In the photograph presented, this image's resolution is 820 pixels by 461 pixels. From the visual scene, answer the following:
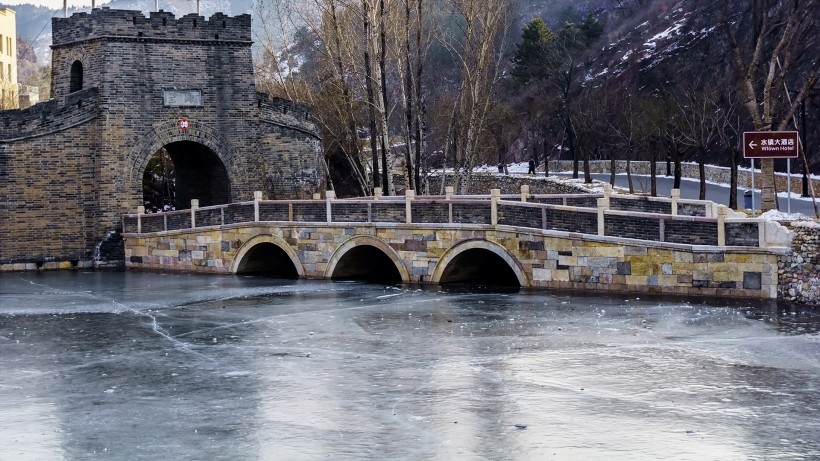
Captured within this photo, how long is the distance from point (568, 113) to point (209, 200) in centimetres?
2889

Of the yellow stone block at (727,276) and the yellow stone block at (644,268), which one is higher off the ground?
the yellow stone block at (644,268)

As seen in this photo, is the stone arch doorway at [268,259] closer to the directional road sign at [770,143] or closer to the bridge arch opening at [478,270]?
the bridge arch opening at [478,270]

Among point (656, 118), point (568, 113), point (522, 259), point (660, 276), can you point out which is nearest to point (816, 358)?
point (660, 276)

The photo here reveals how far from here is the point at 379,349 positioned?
1705cm

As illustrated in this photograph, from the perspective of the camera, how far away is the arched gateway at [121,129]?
1242 inches

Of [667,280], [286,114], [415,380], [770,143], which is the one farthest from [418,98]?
[415,380]

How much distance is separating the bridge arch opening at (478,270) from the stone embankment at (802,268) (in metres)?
6.45

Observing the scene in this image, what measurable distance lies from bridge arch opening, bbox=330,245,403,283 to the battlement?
30.6 feet

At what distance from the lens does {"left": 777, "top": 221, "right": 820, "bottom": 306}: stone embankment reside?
734 inches

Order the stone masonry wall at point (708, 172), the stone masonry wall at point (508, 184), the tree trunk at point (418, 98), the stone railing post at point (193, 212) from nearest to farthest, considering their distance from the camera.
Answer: the stone railing post at point (193, 212), the tree trunk at point (418, 98), the stone masonry wall at point (708, 172), the stone masonry wall at point (508, 184)

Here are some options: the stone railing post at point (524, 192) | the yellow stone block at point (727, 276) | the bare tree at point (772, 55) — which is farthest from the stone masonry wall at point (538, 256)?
the bare tree at point (772, 55)

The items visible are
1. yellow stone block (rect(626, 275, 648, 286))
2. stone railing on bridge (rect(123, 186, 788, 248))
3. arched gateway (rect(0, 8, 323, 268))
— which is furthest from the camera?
arched gateway (rect(0, 8, 323, 268))

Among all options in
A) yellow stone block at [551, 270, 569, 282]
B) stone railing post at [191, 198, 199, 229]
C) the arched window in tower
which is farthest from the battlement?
yellow stone block at [551, 270, 569, 282]

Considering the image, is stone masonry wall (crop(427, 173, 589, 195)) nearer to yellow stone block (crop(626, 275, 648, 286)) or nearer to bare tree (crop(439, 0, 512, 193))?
bare tree (crop(439, 0, 512, 193))
